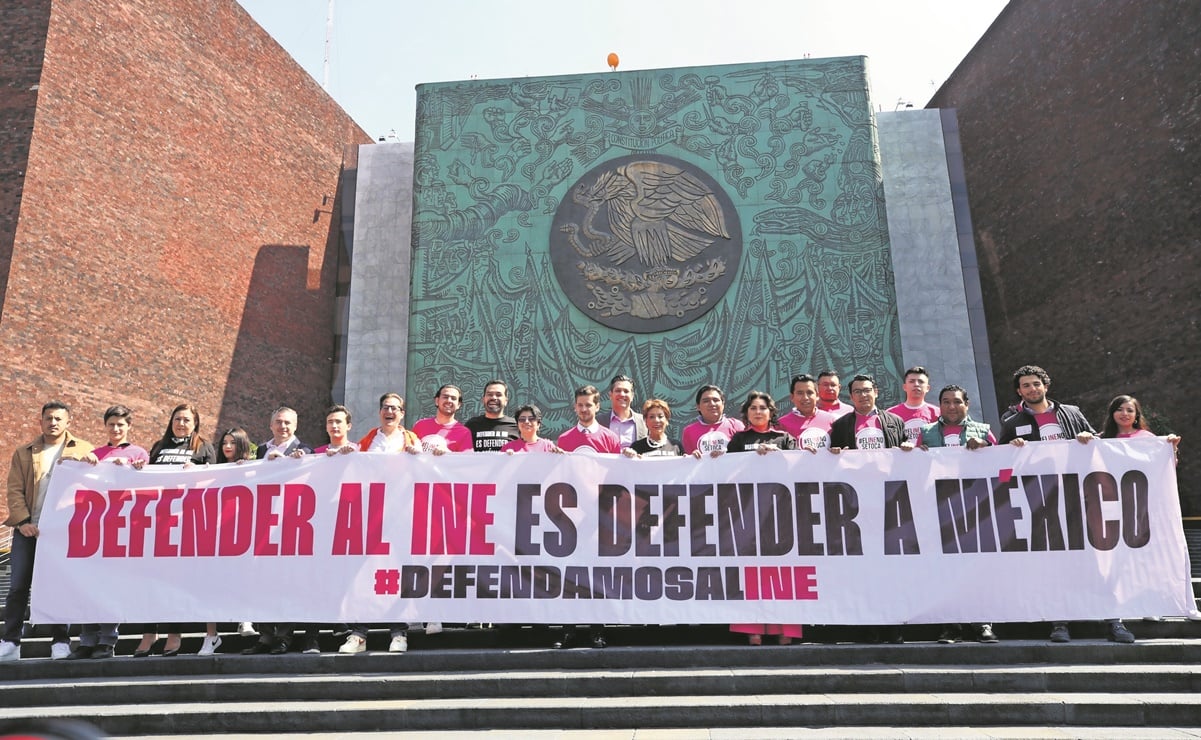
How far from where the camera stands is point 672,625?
5.29 m

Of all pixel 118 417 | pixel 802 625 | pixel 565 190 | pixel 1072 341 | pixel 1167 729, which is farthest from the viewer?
pixel 1072 341

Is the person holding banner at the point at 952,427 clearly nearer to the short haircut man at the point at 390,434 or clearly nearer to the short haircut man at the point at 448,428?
the short haircut man at the point at 448,428

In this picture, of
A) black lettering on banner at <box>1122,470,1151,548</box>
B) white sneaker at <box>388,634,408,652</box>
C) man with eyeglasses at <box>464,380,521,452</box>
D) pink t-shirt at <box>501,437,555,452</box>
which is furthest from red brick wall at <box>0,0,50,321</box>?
black lettering on banner at <box>1122,470,1151,548</box>

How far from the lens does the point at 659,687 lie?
179 inches

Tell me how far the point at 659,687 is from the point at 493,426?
2689 mm

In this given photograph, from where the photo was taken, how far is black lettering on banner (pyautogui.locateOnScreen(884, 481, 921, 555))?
5.12 metres

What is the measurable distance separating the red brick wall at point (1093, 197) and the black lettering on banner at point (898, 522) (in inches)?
418

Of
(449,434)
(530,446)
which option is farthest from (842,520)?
(449,434)

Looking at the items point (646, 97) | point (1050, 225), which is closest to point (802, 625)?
point (646, 97)

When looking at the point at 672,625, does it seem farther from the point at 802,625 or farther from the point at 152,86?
the point at 152,86

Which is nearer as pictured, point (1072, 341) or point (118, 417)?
point (118, 417)

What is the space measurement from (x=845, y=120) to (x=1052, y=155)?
16.9ft

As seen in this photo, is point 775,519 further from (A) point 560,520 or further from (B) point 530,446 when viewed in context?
(B) point 530,446

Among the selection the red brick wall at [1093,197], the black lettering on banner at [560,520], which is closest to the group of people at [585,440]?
the black lettering on banner at [560,520]
